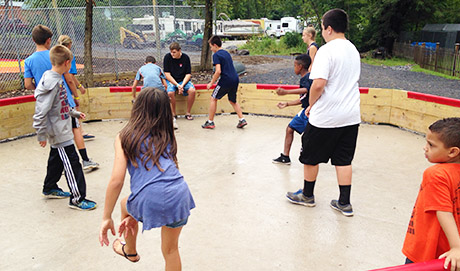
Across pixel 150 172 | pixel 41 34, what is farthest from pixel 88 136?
pixel 150 172

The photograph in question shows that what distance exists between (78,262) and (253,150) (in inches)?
141

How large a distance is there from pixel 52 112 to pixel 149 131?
2226 millimetres

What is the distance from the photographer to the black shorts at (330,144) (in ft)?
13.0

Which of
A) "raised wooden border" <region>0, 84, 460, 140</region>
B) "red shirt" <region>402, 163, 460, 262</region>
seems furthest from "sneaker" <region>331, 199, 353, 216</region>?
"raised wooden border" <region>0, 84, 460, 140</region>

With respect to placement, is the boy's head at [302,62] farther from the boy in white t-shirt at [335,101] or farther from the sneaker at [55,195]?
the sneaker at [55,195]

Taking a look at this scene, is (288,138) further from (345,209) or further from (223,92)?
(223,92)

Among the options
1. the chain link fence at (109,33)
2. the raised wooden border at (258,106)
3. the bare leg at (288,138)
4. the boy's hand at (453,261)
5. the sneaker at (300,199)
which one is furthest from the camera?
the chain link fence at (109,33)

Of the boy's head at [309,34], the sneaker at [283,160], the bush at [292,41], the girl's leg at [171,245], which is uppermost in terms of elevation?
the bush at [292,41]

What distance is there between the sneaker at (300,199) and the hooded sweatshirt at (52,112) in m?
2.54

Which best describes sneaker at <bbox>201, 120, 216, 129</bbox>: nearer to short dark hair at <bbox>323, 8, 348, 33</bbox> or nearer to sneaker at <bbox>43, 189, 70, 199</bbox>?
sneaker at <bbox>43, 189, 70, 199</bbox>

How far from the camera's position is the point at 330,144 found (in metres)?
4.00

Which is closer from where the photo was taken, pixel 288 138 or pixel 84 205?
pixel 84 205

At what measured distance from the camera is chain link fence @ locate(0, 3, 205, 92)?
10625mm

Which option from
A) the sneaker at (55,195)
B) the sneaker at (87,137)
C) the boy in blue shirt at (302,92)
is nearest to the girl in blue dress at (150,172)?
the sneaker at (55,195)
